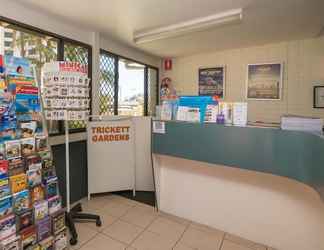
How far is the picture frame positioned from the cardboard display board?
6.07ft

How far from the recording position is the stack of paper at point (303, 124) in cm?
148

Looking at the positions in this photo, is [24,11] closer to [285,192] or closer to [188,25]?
[188,25]

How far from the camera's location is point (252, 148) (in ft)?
5.66

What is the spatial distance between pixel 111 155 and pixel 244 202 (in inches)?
70.1

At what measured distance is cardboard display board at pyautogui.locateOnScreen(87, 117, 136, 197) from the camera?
9.04ft

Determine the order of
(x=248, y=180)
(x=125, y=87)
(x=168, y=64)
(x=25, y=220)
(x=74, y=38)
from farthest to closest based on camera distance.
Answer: (x=168, y=64)
(x=125, y=87)
(x=74, y=38)
(x=248, y=180)
(x=25, y=220)

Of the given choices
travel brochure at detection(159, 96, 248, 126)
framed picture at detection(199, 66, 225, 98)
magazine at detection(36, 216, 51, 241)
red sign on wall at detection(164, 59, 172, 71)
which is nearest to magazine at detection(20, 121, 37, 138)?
magazine at detection(36, 216, 51, 241)

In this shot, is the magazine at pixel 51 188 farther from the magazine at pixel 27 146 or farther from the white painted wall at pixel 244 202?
the white painted wall at pixel 244 202

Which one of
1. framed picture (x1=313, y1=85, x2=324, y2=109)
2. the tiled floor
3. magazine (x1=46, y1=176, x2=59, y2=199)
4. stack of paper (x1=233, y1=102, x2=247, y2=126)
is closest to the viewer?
magazine (x1=46, y1=176, x2=59, y2=199)

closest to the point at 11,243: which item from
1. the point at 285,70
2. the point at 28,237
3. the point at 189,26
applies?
the point at 28,237

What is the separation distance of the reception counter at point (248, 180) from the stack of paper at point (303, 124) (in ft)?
0.21

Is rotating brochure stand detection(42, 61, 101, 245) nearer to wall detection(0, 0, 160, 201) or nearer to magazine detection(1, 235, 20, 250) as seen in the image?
magazine detection(1, 235, 20, 250)

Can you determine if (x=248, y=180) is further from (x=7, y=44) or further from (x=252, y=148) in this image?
(x=7, y=44)

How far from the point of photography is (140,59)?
395cm
